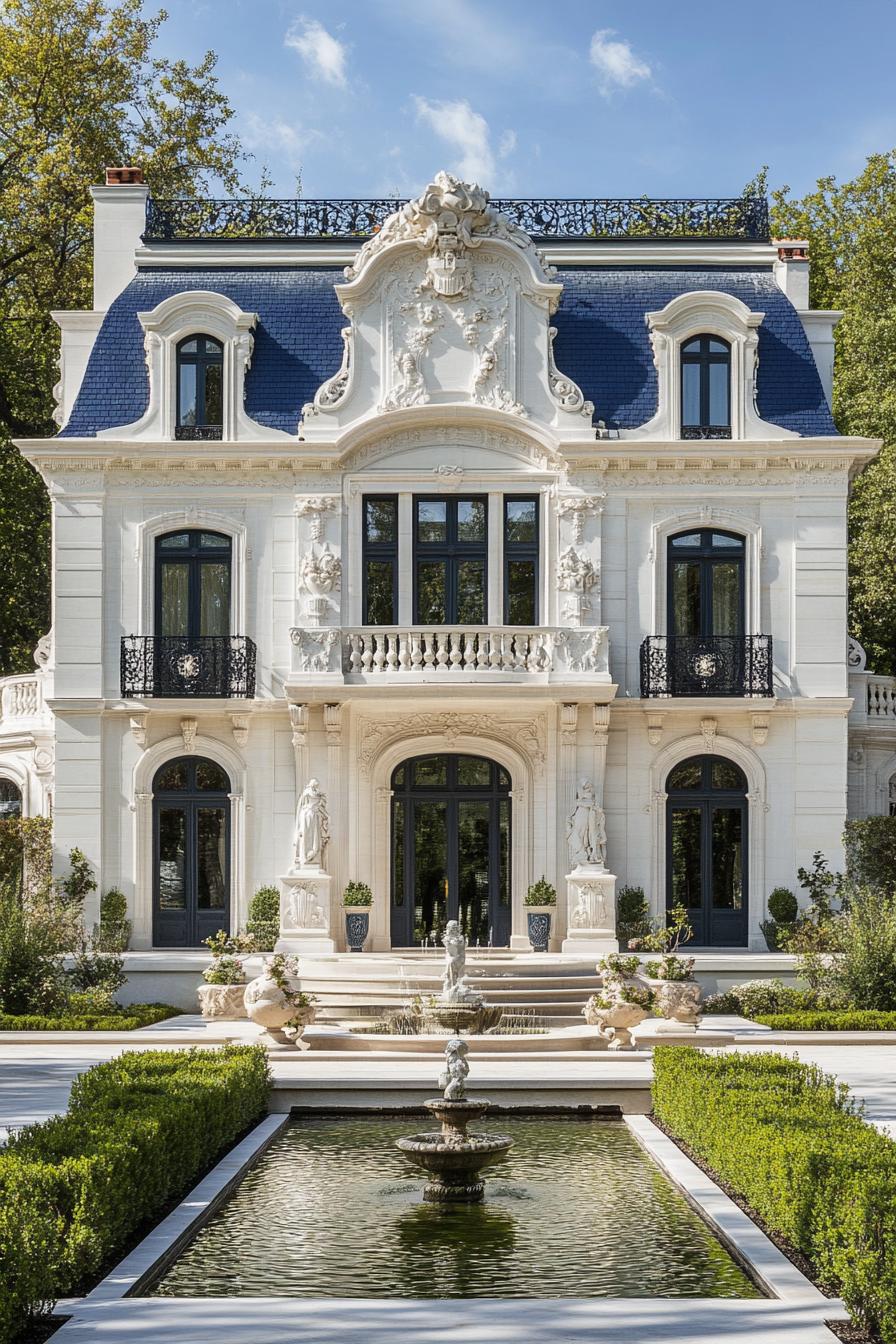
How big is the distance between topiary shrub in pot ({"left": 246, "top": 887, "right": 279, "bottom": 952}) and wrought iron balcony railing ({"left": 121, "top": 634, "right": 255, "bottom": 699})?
127 inches

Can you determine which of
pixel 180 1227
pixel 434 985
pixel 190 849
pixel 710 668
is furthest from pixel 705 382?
pixel 180 1227

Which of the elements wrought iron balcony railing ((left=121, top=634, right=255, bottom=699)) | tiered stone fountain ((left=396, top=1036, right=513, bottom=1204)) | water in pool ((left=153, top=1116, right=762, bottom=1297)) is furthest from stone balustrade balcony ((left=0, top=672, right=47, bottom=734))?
tiered stone fountain ((left=396, top=1036, right=513, bottom=1204))

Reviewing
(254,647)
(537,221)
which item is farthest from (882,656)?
(254,647)

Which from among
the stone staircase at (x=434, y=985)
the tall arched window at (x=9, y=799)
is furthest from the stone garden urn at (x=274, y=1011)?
the tall arched window at (x=9, y=799)

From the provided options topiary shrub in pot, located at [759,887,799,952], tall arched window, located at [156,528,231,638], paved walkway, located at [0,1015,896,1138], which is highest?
tall arched window, located at [156,528,231,638]

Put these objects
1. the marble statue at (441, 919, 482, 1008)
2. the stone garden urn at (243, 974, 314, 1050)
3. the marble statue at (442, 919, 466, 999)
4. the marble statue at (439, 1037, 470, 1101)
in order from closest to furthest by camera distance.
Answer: the marble statue at (439, 1037, 470, 1101) < the stone garden urn at (243, 974, 314, 1050) < the marble statue at (441, 919, 482, 1008) < the marble statue at (442, 919, 466, 999)

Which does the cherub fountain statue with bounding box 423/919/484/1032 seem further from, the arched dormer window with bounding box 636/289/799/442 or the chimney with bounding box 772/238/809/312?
the chimney with bounding box 772/238/809/312

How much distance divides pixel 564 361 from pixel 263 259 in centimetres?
550

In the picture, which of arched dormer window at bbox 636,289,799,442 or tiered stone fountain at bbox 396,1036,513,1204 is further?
arched dormer window at bbox 636,289,799,442

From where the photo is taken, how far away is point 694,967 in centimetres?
2605

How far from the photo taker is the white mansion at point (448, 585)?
28.2 meters

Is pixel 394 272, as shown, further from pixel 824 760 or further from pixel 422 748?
pixel 824 760

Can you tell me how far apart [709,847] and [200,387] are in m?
11.3

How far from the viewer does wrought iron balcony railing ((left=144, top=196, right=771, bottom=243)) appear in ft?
99.5
